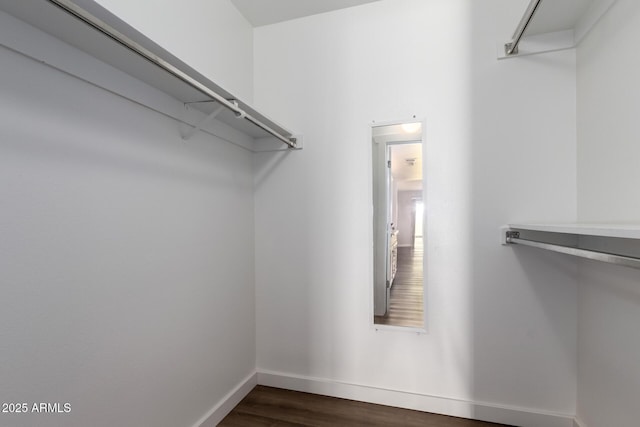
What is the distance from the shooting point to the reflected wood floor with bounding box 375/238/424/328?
66.7 inches

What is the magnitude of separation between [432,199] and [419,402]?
4.01 feet

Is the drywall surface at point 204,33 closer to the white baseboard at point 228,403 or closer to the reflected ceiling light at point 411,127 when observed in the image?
the reflected ceiling light at point 411,127

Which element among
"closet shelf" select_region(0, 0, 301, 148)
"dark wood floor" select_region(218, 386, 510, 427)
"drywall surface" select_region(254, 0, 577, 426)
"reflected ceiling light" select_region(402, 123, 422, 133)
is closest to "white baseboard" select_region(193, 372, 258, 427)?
"dark wood floor" select_region(218, 386, 510, 427)

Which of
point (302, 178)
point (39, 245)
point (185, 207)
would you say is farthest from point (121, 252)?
point (302, 178)

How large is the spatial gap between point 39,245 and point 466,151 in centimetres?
193

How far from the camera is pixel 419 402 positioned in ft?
5.44

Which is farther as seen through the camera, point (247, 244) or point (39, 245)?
point (247, 244)

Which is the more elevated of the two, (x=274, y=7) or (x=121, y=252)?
(x=274, y=7)

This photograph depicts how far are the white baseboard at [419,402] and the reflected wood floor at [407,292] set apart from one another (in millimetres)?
433

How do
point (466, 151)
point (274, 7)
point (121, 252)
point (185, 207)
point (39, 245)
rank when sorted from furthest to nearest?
point (274, 7) < point (466, 151) < point (185, 207) < point (121, 252) < point (39, 245)

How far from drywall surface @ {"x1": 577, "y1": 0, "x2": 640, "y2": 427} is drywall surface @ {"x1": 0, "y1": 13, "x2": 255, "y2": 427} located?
1905 millimetres

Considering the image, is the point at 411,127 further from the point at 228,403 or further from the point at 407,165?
the point at 228,403

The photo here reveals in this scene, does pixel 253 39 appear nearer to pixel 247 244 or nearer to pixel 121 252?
pixel 247 244

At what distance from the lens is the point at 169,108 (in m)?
1.29
